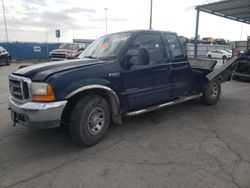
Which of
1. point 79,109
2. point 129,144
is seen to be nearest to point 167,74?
point 129,144

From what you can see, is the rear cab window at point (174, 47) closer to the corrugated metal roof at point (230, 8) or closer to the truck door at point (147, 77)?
the truck door at point (147, 77)

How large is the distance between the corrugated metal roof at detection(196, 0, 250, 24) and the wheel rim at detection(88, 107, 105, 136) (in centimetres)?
1359

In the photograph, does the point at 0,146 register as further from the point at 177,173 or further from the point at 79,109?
the point at 177,173

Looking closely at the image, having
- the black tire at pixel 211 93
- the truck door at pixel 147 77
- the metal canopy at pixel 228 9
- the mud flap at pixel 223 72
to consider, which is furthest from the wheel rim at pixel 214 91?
the metal canopy at pixel 228 9

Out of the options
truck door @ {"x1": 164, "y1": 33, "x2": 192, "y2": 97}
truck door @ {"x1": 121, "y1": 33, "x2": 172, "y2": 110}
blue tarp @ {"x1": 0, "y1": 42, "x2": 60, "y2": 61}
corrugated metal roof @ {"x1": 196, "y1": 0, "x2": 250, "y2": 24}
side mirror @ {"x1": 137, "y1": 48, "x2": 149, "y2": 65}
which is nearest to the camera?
side mirror @ {"x1": 137, "y1": 48, "x2": 149, "y2": 65}

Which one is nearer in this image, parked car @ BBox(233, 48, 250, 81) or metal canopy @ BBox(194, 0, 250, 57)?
parked car @ BBox(233, 48, 250, 81)

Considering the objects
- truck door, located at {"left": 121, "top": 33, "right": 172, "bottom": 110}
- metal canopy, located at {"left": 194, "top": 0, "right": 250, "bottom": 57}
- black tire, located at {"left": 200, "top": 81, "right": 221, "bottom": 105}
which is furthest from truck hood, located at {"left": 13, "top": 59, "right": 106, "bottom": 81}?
metal canopy, located at {"left": 194, "top": 0, "right": 250, "bottom": 57}

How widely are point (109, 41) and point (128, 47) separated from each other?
659 millimetres

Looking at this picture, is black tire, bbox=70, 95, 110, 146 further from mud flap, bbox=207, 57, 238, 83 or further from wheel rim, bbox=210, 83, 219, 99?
wheel rim, bbox=210, 83, 219, 99

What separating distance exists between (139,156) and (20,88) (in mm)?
2136

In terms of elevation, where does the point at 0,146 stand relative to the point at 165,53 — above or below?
below

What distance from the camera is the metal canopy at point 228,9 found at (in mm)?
14628

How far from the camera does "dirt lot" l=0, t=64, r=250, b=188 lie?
2.94 metres

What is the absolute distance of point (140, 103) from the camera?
15.0ft
